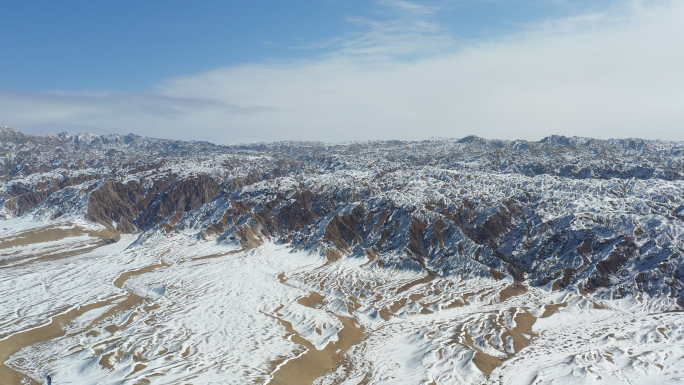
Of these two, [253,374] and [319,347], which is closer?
[253,374]

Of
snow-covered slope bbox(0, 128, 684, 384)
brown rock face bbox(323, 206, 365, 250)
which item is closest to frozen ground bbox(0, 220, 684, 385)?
snow-covered slope bbox(0, 128, 684, 384)

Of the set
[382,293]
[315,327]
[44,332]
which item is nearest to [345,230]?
[382,293]

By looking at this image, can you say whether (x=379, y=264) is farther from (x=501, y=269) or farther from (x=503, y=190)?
(x=503, y=190)

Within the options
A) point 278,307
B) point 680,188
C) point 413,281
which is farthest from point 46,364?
point 680,188

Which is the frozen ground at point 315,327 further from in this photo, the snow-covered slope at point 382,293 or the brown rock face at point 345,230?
the brown rock face at point 345,230

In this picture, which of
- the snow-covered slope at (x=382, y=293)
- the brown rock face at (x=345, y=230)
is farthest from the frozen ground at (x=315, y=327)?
the brown rock face at (x=345, y=230)

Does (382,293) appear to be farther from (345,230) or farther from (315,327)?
(345,230)

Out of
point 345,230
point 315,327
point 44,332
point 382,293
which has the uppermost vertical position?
point 345,230
